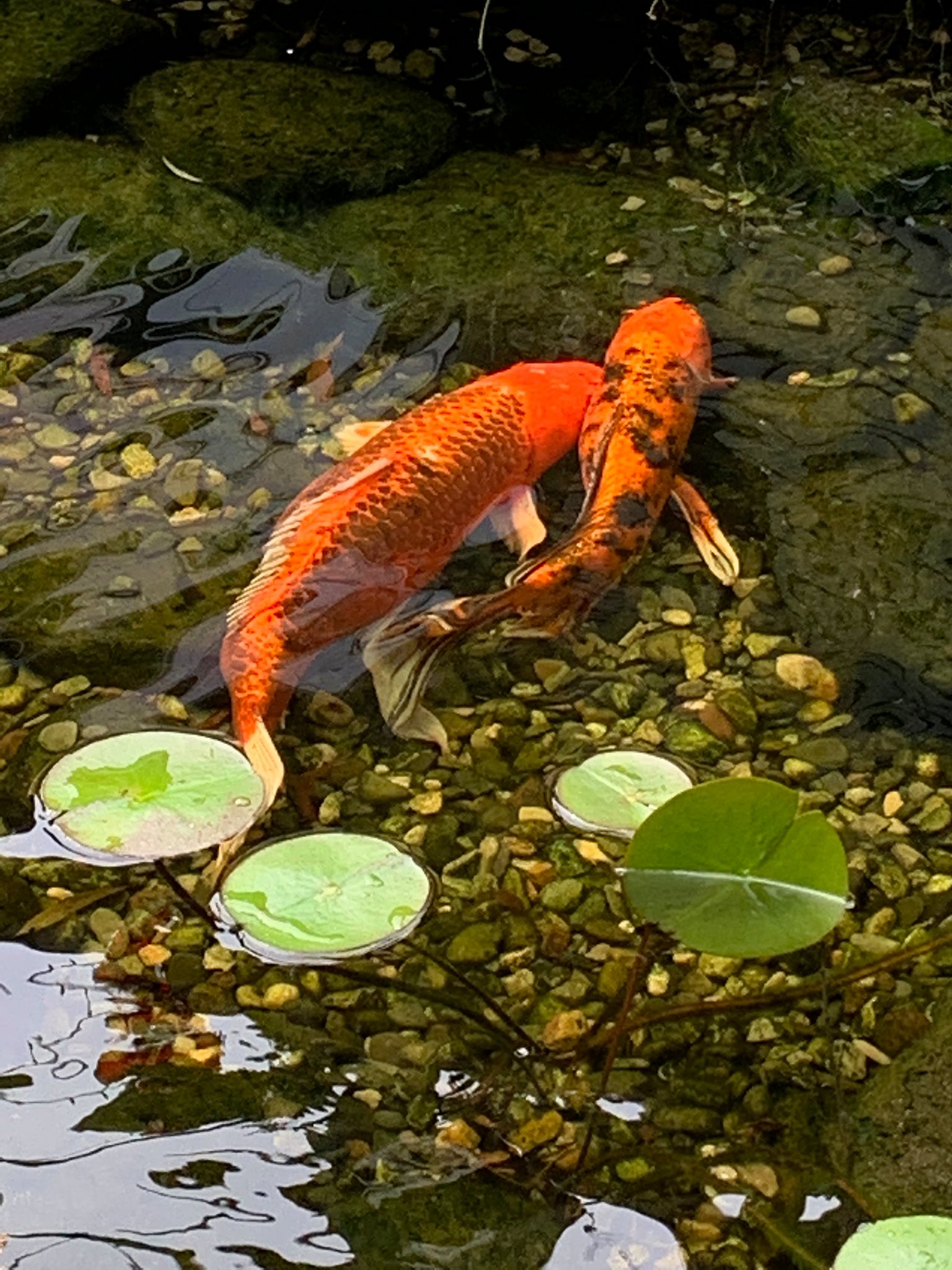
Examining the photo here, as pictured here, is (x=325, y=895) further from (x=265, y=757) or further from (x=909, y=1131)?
(x=909, y=1131)

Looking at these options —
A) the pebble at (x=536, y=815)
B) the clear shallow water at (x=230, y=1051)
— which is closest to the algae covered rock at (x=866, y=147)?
the clear shallow water at (x=230, y=1051)

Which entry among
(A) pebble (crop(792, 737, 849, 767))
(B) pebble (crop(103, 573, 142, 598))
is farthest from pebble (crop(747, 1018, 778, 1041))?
(B) pebble (crop(103, 573, 142, 598))

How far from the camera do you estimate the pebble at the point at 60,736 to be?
3037 millimetres

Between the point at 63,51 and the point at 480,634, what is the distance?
2.95 m

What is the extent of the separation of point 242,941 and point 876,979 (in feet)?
3.76

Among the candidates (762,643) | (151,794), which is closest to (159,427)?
(151,794)

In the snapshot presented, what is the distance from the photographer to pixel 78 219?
4.36 metres

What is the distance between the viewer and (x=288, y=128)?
466cm

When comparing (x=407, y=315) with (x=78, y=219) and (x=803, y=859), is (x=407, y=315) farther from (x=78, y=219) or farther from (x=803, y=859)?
(x=803, y=859)

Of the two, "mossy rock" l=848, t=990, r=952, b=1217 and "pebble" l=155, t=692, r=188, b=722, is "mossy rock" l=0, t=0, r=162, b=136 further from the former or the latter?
"mossy rock" l=848, t=990, r=952, b=1217

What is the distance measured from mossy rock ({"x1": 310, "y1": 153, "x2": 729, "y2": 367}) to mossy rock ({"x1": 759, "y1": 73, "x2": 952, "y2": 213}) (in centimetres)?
40

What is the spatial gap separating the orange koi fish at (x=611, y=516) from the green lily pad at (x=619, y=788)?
0.44 m

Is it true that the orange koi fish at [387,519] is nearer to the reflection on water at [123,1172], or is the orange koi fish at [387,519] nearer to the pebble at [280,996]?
the pebble at [280,996]

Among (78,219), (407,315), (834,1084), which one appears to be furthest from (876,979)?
(78,219)
